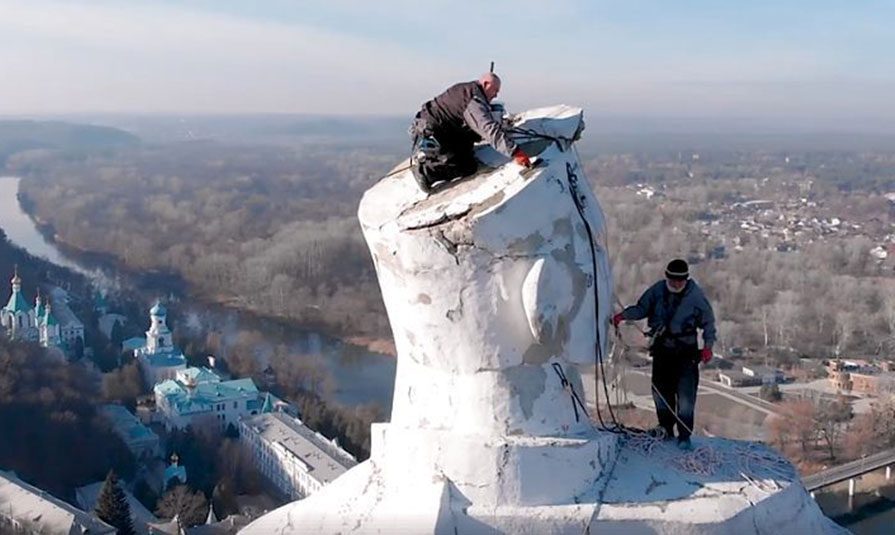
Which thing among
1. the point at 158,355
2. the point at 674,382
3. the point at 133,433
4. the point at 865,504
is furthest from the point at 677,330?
the point at 158,355

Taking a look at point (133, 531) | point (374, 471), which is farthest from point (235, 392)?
point (374, 471)

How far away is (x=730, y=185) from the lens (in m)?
73.9

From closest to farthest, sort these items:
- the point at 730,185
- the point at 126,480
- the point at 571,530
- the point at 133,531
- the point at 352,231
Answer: the point at 571,530 < the point at 133,531 < the point at 126,480 < the point at 352,231 < the point at 730,185

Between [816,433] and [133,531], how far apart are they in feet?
49.7

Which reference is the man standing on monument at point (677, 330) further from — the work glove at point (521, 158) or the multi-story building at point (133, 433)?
the multi-story building at point (133, 433)

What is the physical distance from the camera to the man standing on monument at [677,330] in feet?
9.14

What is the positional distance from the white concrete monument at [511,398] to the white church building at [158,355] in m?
26.8

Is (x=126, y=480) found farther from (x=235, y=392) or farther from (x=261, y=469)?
(x=235, y=392)

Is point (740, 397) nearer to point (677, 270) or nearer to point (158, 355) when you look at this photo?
point (158, 355)

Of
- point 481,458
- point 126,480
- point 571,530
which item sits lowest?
point 126,480

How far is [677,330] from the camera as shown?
280cm

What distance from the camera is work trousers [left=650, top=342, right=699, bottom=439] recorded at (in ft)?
9.16

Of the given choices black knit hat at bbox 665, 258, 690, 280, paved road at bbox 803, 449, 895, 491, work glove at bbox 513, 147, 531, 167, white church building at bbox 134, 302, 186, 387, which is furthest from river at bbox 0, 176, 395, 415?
work glove at bbox 513, 147, 531, 167

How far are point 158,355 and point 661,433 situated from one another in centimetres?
2796
